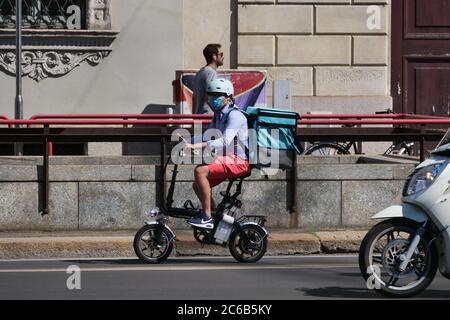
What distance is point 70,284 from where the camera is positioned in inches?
397

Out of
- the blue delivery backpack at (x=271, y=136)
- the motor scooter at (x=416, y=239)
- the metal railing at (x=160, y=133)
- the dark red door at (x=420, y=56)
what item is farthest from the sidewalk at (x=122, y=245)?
the dark red door at (x=420, y=56)

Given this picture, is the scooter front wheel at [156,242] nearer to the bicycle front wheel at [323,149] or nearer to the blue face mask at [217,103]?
the blue face mask at [217,103]

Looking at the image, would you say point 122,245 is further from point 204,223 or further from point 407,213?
point 407,213

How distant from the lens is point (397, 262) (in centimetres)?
907

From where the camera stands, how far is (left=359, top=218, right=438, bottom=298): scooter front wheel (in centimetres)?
905

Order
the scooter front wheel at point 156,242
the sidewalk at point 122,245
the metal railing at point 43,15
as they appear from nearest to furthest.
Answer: the scooter front wheel at point 156,242
the sidewalk at point 122,245
the metal railing at point 43,15

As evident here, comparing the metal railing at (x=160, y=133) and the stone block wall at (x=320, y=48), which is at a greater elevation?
the stone block wall at (x=320, y=48)

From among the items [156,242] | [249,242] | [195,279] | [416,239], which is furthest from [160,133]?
[416,239]

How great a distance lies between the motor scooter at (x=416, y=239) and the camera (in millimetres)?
9016

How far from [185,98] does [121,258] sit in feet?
26.5

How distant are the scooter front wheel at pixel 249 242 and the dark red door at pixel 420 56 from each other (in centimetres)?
1038

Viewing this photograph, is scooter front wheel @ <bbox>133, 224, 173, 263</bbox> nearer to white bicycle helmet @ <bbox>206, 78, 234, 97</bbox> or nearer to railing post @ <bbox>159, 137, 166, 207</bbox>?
white bicycle helmet @ <bbox>206, 78, 234, 97</bbox>

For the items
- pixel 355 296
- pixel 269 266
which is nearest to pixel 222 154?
pixel 269 266

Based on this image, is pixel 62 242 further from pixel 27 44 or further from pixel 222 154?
pixel 27 44
